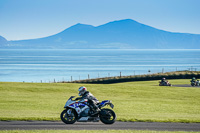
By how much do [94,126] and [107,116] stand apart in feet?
2.64

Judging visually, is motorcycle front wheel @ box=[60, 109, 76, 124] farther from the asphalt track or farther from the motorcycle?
the asphalt track

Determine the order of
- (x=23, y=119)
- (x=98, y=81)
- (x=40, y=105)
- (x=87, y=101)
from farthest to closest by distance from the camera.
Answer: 1. (x=98, y=81)
2. (x=40, y=105)
3. (x=23, y=119)
4. (x=87, y=101)

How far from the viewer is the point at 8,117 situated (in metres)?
19.3

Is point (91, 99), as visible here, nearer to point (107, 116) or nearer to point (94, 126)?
point (107, 116)

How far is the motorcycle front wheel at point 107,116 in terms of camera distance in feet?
54.8

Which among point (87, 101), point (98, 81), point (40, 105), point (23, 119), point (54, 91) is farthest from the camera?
point (98, 81)

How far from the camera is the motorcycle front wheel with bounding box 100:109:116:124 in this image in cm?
1670

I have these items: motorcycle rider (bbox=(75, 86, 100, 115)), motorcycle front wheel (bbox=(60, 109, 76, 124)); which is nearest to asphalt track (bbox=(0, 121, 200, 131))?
motorcycle front wheel (bbox=(60, 109, 76, 124))

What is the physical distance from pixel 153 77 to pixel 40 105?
1966 inches

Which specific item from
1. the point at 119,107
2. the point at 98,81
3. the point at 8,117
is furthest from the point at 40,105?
the point at 98,81

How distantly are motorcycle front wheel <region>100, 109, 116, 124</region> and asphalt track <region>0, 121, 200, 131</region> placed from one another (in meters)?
0.24

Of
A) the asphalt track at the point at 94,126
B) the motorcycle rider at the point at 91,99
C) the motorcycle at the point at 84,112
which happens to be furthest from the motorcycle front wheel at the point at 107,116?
the motorcycle rider at the point at 91,99

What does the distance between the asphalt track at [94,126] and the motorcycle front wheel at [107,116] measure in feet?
0.78

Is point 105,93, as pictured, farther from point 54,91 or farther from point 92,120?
point 92,120
